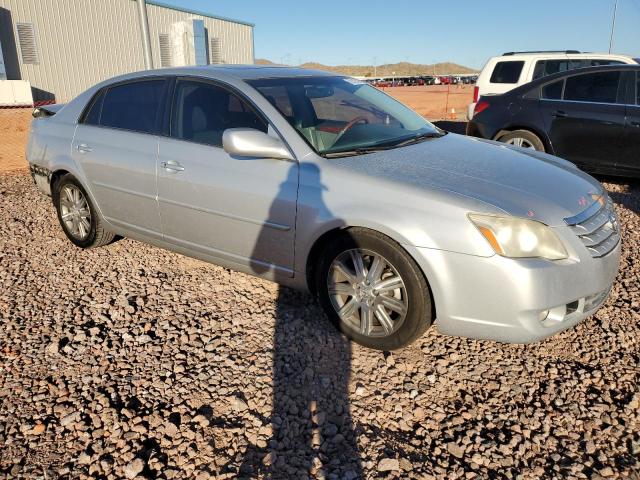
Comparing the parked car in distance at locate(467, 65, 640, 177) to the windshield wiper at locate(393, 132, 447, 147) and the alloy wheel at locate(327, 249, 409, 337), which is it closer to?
the windshield wiper at locate(393, 132, 447, 147)

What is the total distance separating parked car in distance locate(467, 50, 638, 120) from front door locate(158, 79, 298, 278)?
758cm

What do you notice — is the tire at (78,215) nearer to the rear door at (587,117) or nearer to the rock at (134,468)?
the rock at (134,468)

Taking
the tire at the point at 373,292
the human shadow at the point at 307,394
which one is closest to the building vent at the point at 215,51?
the human shadow at the point at 307,394

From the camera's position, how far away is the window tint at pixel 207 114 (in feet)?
11.8

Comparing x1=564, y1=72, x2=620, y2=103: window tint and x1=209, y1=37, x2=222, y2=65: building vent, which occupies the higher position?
x1=209, y1=37, x2=222, y2=65: building vent

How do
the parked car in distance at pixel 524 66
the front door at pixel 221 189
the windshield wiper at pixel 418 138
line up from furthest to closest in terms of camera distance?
the parked car in distance at pixel 524 66, the windshield wiper at pixel 418 138, the front door at pixel 221 189

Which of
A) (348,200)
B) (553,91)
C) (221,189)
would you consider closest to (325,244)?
(348,200)

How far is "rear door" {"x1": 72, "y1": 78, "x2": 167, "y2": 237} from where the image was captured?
399cm

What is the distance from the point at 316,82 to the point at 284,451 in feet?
9.00

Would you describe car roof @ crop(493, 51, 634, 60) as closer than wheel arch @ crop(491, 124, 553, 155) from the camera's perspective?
No

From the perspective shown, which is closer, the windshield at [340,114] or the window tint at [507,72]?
the windshield at [340,114]

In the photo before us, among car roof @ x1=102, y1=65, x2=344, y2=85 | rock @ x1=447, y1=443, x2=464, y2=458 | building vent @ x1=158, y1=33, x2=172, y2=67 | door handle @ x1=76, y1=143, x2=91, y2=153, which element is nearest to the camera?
rock @ x1=447, y1=443, x2=464, y2=458

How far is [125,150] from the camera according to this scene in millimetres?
4102

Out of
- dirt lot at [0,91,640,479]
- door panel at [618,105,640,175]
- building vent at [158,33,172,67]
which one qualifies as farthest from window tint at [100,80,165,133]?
building vent at [158,33,172,67]
